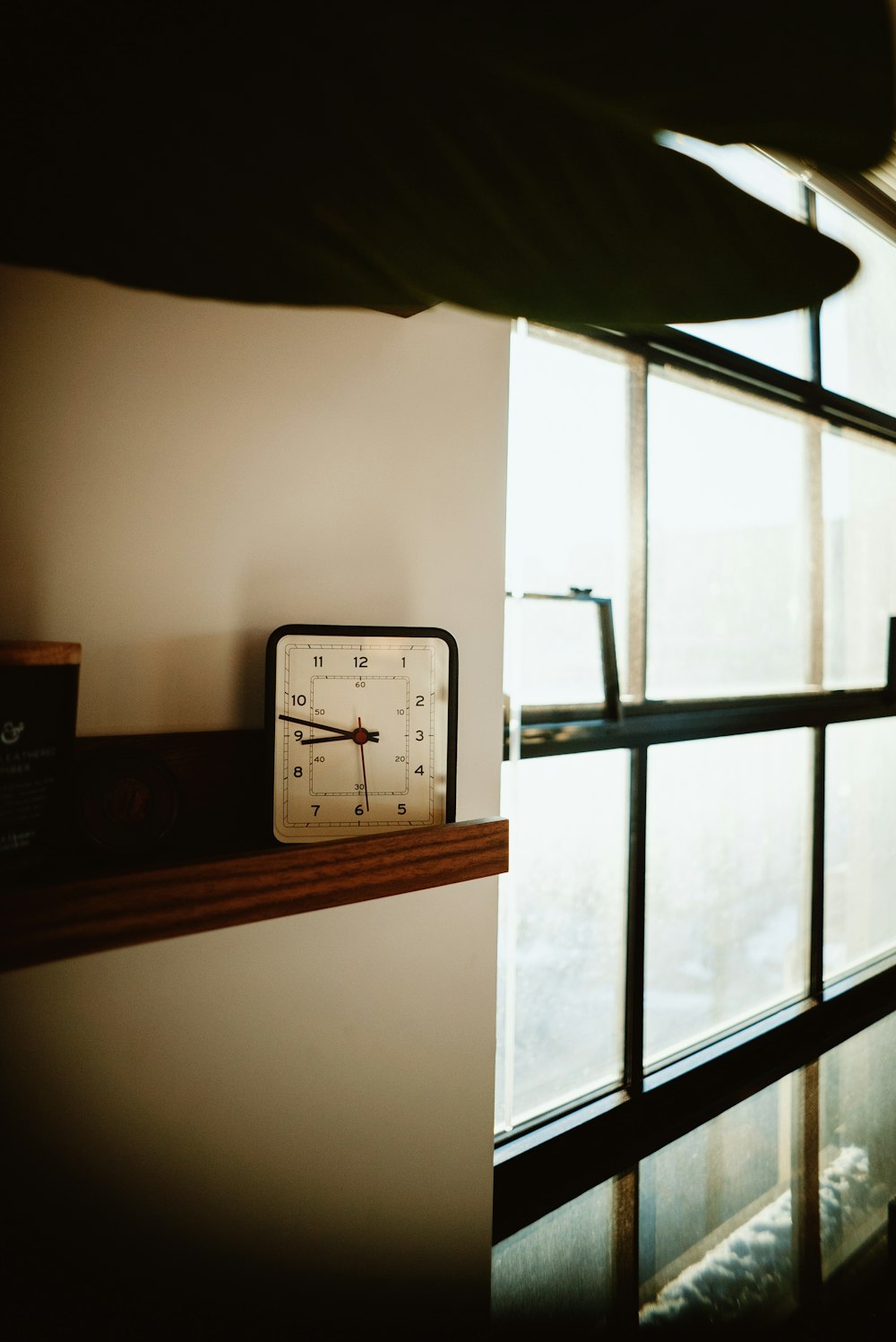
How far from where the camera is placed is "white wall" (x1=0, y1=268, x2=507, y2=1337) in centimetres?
104

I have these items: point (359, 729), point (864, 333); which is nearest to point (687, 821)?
point (359, 729)

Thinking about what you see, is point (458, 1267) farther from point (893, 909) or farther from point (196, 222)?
point (893, 909)

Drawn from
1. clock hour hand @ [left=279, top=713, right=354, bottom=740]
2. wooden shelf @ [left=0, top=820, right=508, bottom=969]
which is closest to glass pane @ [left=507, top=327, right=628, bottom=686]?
clock hour hand @ [left=279, top=713, right=354, bottom=740]

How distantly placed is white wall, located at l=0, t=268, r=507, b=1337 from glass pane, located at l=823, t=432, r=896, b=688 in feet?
6.46

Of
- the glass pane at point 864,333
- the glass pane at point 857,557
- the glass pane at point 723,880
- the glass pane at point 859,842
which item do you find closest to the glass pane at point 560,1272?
the glass pane at point 723,880

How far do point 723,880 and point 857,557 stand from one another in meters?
1.42

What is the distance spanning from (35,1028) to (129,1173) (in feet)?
0.83

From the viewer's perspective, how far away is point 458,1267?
137 cm

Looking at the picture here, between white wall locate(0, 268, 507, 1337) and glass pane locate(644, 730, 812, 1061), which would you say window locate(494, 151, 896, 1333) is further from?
white wall locate(0, 268, 507, 1337)

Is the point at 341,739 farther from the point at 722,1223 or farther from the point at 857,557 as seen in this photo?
the point at 857,557

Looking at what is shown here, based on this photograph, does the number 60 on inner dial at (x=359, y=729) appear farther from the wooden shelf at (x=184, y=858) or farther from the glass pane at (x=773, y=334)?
the glass pane at (x=773, y=334)

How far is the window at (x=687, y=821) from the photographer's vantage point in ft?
5.90

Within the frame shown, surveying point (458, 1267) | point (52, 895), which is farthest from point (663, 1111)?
point (52, 895)

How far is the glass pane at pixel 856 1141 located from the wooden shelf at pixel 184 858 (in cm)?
149
